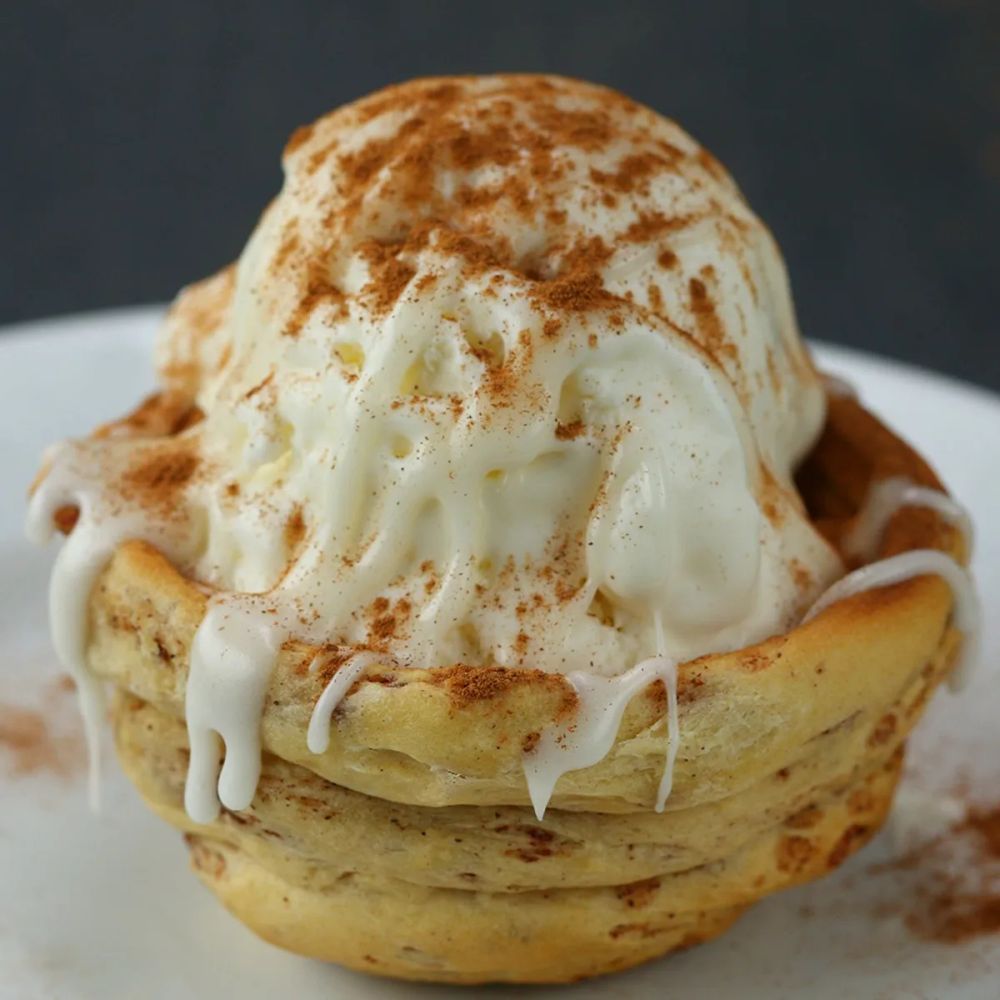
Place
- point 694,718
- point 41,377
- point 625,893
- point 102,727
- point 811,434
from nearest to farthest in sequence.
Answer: point 694,718, point 625,893, point 102,727, point 811,434, point 41,377

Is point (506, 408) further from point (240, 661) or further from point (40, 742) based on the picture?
point (40, 742)

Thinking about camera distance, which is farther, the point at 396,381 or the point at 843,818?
the point at 843,818

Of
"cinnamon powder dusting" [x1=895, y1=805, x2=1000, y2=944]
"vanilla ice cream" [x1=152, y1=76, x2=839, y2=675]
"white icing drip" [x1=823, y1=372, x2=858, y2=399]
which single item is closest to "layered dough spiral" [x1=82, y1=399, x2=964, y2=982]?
"vanilla ice cream" [x1=152, y1=76, x2=839, y2=675]

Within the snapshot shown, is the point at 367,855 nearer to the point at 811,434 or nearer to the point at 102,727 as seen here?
the point at 102,727

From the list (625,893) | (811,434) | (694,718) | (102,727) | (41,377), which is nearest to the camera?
(694,718)

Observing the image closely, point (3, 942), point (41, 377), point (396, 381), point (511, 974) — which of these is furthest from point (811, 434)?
point (41, 377)

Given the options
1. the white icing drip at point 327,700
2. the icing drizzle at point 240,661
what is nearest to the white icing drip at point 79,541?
the icing drizzle at point 240,661

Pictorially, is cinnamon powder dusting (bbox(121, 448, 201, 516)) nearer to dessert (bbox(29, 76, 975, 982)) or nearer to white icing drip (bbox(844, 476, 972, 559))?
dessert (bbox(29, 76, 975, 982))

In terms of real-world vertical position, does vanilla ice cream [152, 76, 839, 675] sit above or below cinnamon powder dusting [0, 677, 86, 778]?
above
